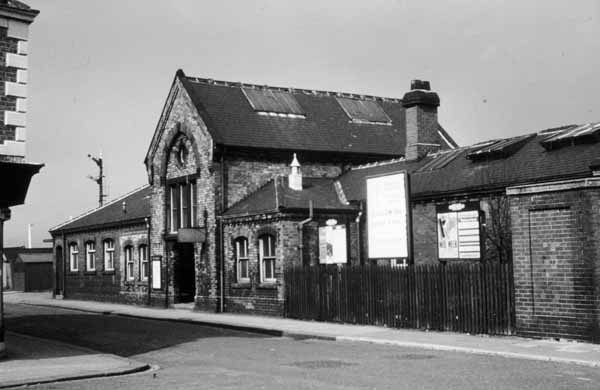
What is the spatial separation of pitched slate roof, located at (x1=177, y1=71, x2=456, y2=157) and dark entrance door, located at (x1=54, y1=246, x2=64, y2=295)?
1708cm

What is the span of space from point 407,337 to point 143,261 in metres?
19.6

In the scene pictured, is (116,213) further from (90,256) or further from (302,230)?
(302,230)

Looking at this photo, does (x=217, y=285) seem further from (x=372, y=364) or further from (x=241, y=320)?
(x=372, y=364)

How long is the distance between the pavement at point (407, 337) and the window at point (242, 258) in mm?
1482

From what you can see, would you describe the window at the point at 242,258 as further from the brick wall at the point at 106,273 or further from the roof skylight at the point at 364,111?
the roof skylight at the point at 364,111

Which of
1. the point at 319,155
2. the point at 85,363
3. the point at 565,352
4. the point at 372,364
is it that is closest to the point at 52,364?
the point at 85,363

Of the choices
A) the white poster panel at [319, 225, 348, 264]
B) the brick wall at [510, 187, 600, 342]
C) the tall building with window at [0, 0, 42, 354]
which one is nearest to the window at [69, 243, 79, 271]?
the white poster panel at [319, 225, 348, 264]

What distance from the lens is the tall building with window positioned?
14.6m

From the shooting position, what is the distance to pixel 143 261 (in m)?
35.4

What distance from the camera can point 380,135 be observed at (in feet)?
114

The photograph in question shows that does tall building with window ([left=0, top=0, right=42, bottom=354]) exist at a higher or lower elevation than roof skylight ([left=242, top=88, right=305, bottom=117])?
lower

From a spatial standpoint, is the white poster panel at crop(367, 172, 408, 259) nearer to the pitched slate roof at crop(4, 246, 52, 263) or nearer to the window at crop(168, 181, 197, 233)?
the window at crop(168, 181, 197, 233)

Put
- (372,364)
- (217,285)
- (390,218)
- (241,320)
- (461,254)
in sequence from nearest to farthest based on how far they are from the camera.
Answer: (372,364) → (461,254) → (390,218) → (241,320) → (217,285)

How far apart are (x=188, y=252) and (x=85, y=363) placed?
63.6 feet
